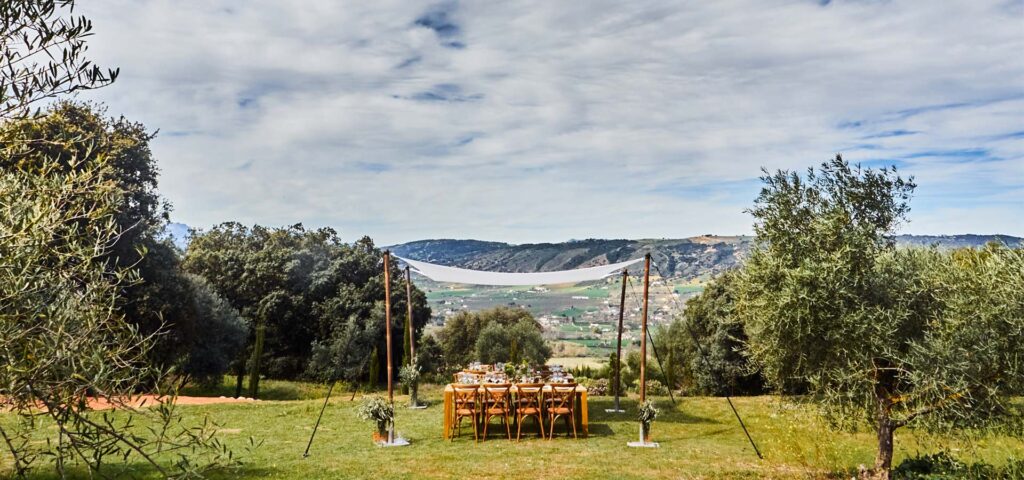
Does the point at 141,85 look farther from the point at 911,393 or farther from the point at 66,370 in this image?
the point at 911,393

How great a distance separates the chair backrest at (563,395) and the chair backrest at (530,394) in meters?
0.27

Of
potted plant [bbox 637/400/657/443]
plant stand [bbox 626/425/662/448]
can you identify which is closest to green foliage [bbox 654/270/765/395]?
plant stand [bbox 626/425/662/448]

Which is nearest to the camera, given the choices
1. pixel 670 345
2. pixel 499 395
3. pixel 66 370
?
pixel 66 370

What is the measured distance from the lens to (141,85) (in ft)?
47.4

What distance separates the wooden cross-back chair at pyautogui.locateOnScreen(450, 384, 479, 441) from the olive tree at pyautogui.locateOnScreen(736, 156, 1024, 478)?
17.3 feet

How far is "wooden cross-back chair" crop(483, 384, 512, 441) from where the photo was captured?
11.9m

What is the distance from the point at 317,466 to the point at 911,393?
27.0 feet

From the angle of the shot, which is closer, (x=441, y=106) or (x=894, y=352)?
(x=894, y=352)

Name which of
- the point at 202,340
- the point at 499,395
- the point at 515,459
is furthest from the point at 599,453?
the point at 202,340

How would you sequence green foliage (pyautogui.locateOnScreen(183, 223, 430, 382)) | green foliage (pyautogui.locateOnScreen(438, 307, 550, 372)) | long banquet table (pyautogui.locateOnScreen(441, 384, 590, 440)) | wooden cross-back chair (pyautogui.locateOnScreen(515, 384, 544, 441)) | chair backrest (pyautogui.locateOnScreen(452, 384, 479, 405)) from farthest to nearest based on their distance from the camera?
green foliage (pyautogui.locateOnScreen(438, 307, 550, 372)) → green foliage (pyautogui.locateOnScreen(183, 223, 430, 382)) → long banquet table (pyautogui.locateOnScreen(441, 384, 590, 440)) → wooden cross-back chair (pyautogui.locateOnScreen(515, 384, 544, 441)) → chair backrest (pyautogui.locateOnScreen(452, 384, 479, 405))

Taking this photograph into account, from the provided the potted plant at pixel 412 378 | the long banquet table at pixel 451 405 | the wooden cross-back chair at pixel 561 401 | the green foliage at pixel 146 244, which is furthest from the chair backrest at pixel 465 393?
the green foliage at pixel 146 244

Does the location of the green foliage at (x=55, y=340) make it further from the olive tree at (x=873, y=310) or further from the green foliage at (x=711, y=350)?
the green foliage at (x=711, y=350)

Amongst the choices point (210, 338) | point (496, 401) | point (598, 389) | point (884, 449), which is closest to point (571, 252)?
point (598, 389)

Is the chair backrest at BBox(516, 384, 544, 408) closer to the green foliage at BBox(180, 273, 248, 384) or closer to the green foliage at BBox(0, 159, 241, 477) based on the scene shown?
the green foliage at BBox(0, 159, 241, 477)
